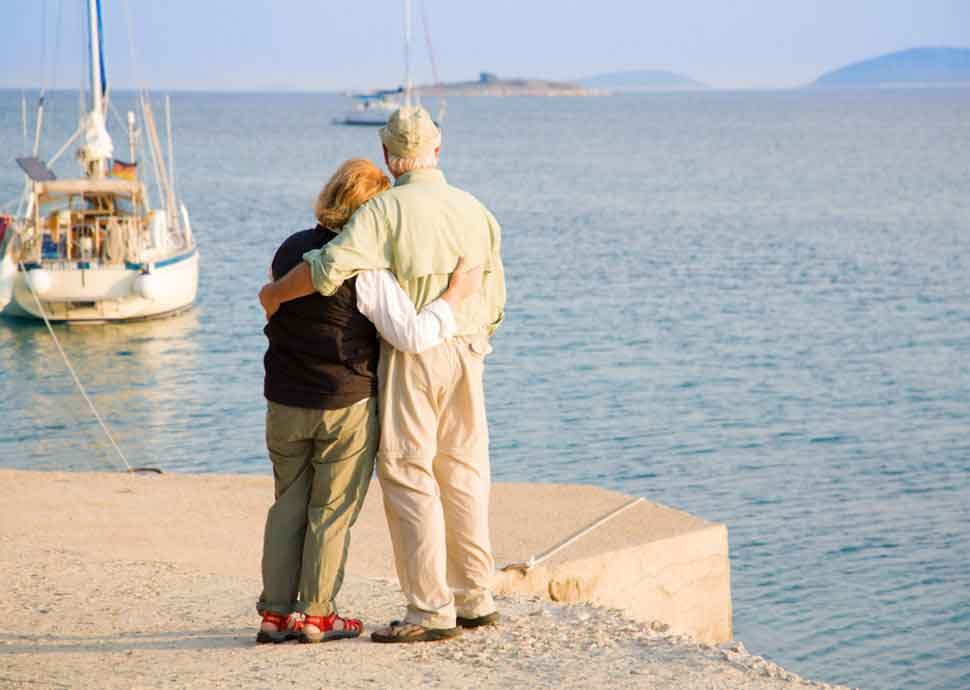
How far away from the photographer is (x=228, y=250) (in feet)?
122

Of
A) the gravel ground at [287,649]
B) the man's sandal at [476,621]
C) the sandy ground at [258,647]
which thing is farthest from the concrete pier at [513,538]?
the man's sandal at [476,621]

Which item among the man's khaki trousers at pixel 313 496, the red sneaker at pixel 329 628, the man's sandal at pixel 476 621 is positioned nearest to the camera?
the man's khaki trousers at pixel 313 496

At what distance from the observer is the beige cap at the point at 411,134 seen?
5.05 meters

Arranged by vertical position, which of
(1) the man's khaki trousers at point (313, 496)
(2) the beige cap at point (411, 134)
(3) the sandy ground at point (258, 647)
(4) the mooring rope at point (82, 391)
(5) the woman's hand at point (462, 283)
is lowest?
(4) the mooring rope at point (82, 391)

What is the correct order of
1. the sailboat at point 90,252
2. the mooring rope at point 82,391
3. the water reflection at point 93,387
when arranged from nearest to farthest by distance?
the mooring rope at point 82,391, the water reflection at point 93,387, the sailboat at point 90,252

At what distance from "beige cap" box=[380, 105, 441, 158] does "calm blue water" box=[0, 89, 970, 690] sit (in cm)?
519

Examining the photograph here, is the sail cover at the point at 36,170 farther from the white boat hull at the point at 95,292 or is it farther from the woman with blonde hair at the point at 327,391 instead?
the woman with blonde hair at the point at 327,391

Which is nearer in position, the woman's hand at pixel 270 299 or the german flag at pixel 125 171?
the woman's hand at pixel 270 299

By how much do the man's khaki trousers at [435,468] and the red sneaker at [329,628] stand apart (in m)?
0.22

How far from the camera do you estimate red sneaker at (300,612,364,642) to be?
5.28 metres

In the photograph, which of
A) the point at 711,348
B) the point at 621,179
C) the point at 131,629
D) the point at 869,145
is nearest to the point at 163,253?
the point at 711,348

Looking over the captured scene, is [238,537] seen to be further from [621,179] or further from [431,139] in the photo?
[621,179]

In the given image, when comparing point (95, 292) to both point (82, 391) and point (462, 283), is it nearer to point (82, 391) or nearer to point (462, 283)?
point (82, 391)

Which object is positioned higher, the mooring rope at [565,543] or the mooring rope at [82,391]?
the mooring rope at [565,543]
